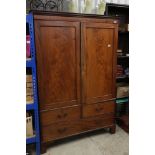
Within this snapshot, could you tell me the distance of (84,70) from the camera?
193cm

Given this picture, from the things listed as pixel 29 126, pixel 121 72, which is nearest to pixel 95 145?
pixel 29 126

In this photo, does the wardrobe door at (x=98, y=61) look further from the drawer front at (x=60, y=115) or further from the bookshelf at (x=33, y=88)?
the bookshelf at (x=33, y=88)

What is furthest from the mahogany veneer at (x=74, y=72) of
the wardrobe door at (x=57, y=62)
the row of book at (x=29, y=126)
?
the row of book at (x=29, y=126)

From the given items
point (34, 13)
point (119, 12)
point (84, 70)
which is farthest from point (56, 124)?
point (119, 12)

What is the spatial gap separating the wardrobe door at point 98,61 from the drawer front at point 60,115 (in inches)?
6.5

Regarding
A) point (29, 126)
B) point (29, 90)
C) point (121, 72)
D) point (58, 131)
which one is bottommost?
point (58, 131)

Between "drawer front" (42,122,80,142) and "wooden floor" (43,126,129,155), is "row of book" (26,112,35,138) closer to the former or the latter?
"drawer front" (42,122,80,142)

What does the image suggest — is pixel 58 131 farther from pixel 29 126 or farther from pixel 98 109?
pixel 98 109

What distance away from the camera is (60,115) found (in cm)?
189

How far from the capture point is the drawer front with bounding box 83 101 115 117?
204 centimetres

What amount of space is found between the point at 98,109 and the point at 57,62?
810 mm

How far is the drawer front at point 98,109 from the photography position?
6.70ft
